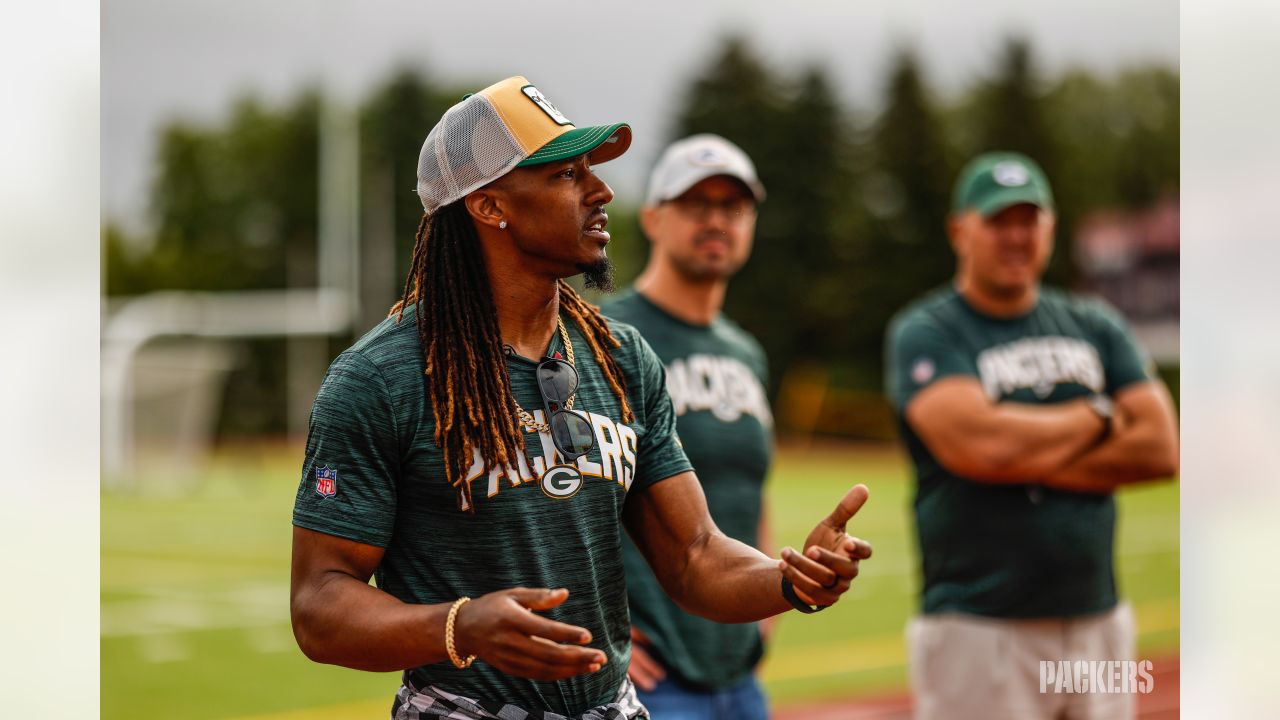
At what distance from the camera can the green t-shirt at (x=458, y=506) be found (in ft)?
8.43

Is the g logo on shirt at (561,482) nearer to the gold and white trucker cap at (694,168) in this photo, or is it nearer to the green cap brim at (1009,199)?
the gold and white trucker cap at (694,168)

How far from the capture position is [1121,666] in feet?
15.8

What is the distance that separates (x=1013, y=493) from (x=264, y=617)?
953cm

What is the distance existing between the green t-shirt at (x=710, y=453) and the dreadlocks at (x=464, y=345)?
1.50 metres

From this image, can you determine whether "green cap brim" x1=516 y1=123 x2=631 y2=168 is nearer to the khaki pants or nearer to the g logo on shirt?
the g logo on shirt

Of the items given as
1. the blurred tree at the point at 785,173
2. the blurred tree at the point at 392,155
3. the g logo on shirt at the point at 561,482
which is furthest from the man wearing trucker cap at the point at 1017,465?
the blurred tree at the point at 392,155

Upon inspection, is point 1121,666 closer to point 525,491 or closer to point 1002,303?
point 1002,303

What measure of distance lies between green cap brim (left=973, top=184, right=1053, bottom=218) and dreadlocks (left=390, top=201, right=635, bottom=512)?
2.54 meters

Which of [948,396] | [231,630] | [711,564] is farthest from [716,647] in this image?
[231,630]

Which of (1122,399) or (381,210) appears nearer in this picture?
(1122,399)

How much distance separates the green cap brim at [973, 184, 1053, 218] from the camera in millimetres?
5086

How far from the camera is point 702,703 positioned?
4.29 meters

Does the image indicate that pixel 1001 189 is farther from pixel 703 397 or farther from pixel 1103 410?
pixel 703 397

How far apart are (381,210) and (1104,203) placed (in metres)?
21.8
